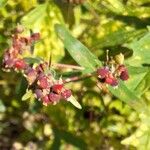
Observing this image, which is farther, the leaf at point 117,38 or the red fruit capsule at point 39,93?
the leaf at point 117,38

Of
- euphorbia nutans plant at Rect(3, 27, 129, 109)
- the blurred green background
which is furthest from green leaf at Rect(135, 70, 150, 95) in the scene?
euphorbia nutans plant at Rect(3, 27, 129, 109)

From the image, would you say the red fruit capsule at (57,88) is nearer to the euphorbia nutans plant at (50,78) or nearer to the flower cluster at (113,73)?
the euphorbia nutans plant at (50,78)

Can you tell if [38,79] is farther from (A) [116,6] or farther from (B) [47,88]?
(A) [116,6]

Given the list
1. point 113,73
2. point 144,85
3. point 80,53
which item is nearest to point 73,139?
point 144,85

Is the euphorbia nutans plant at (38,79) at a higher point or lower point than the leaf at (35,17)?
lower

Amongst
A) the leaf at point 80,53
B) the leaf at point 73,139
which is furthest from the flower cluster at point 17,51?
the leaf at point 73,139

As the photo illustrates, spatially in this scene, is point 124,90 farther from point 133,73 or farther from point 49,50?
point 49,50
